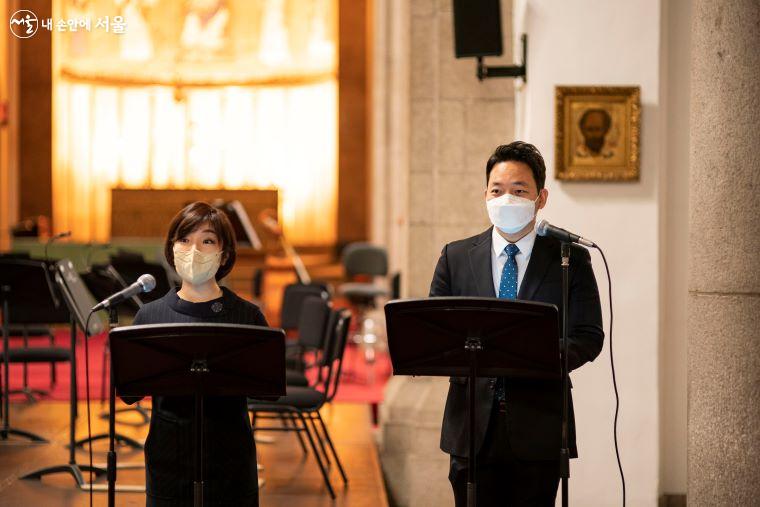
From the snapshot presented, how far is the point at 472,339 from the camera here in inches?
120

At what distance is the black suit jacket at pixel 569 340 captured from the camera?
3.14 meters

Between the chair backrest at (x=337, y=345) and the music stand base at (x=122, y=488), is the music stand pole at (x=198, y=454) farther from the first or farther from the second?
the chair backrest at (x=337, y=345)

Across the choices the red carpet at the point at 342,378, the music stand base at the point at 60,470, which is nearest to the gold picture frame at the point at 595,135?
the music stand base at the point at 60,470

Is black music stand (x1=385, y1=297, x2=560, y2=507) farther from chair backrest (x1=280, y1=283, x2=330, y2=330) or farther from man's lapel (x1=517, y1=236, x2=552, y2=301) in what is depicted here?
chair backrest (x1=280, y1=283, x2=330, y2=330)

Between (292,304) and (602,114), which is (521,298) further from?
(292,304)

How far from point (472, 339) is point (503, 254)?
0.38m

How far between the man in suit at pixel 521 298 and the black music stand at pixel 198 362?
0.57 metres

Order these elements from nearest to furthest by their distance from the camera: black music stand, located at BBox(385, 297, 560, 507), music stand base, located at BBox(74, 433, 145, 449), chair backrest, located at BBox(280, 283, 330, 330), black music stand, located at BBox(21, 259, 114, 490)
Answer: black music stand, located at BBox(385, 297, 560, 507) < black music stand, located at BBox(21, 259, 114, 490) < music stand base, located at BBox(74, 433, 145, 449) < chair backrest, located at BBox(280, 283, 330, 330)

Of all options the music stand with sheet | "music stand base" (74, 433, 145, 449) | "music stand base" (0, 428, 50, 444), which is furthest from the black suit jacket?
"music stand base" (0, 428, 50, 444)

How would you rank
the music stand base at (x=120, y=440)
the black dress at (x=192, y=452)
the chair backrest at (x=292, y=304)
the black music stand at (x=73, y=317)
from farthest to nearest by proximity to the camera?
the chair backrest at (x=292, y=304), the music stand base at (x=120, y=440), the black music stand at (x=73, y=317), the black dress at (x=192, y=452)

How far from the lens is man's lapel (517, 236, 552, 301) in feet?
10.7

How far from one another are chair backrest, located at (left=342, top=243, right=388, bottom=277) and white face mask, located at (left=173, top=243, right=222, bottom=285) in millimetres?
9081

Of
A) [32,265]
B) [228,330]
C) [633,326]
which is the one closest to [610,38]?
[633,326]

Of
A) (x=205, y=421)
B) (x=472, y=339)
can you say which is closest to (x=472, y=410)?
(x=472, y=339)
